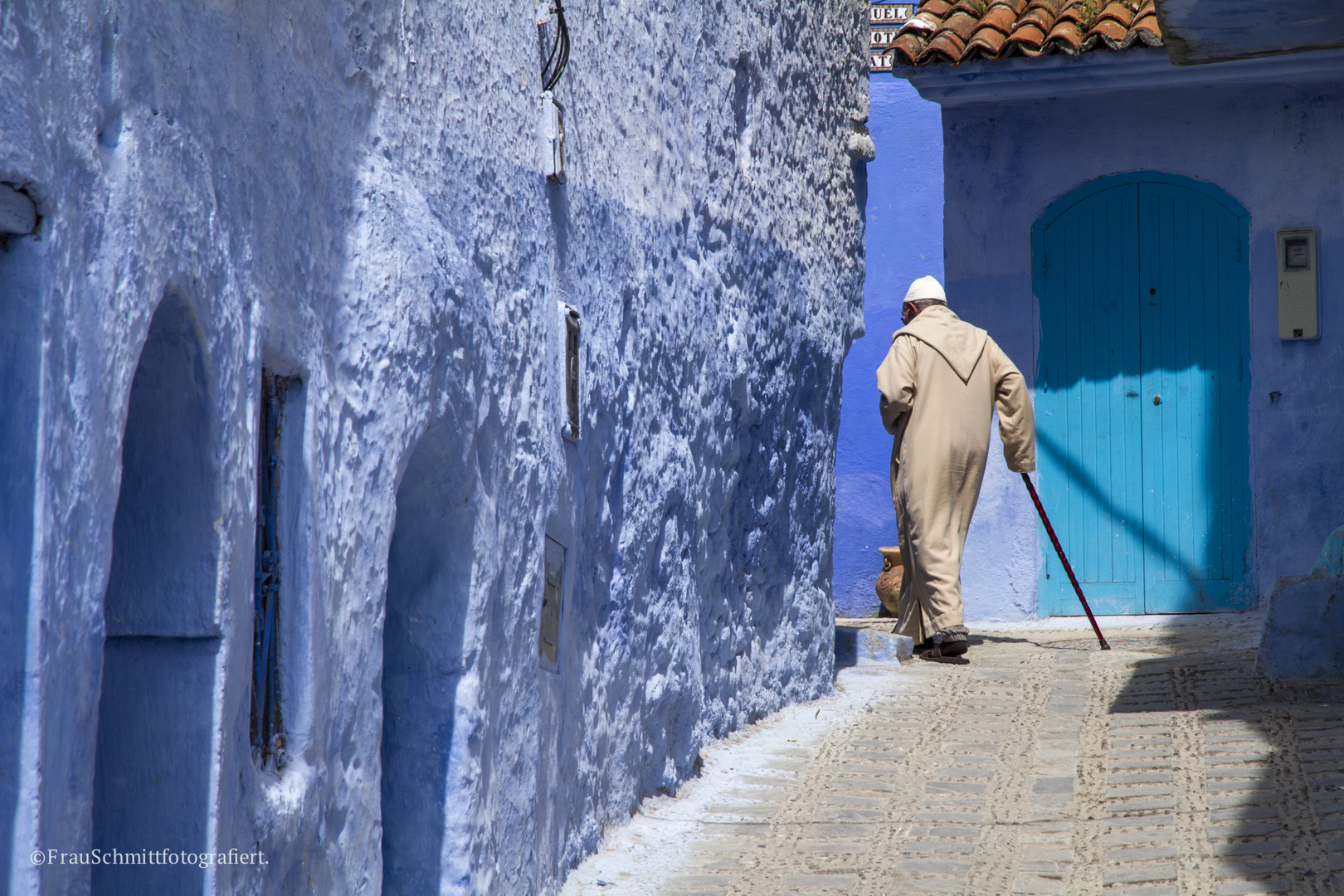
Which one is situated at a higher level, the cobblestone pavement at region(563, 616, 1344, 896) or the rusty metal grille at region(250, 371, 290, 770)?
the rusty metal grille at region(250, 371, 290, 770)

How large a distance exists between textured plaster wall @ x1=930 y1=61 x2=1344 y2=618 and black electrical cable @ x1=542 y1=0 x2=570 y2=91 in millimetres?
5109

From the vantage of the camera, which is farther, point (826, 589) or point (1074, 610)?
point (1074, 610)

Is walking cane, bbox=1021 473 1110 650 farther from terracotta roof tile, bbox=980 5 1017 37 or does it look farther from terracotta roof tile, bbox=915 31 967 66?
terracotta roof tile, bbox=980 5 1017 37

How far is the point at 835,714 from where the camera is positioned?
554 cm

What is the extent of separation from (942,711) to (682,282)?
6.96ft

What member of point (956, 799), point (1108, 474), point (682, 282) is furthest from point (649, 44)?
point (1108, 474)

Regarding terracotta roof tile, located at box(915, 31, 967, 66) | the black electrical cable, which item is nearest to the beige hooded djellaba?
terracotta roof tile, located at box(915, 31, 967, 66)

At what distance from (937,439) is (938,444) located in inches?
1.0

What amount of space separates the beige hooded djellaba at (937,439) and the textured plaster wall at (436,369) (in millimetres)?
1124

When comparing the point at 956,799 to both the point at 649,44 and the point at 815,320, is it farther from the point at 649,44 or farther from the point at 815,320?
the point at 649,44

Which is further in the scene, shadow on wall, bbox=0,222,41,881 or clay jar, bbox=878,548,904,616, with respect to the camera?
clay jar, bbox=878,548,904,616

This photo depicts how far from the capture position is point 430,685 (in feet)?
9.69

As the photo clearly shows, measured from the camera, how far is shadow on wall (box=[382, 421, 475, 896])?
2.92 meters
